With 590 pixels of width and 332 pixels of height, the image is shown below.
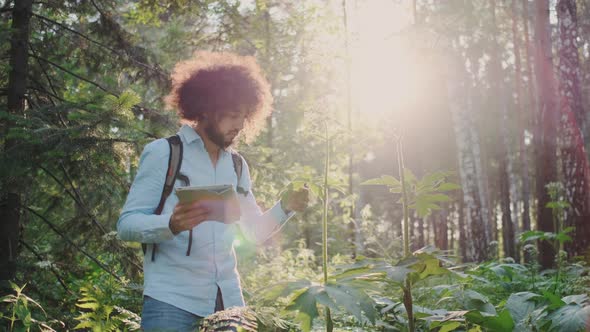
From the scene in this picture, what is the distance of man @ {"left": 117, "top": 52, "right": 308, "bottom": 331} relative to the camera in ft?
9.37

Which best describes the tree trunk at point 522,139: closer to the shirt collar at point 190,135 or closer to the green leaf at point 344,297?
the shirt collar at point 190,135

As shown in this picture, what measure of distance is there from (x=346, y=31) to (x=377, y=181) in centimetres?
1497

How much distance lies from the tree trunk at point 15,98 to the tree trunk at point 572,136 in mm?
7862

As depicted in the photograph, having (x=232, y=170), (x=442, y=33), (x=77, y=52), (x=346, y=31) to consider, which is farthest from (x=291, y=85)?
(x=232, y=170)

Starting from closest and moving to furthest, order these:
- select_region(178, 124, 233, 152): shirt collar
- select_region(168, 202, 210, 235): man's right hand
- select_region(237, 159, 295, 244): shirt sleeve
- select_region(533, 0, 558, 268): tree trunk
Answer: select_region(168, 202, 210, 235): man's right hand, select_region(178, 124, 233, 152): shirt collar, select_region(237, 159, 295, 244): shirt sleeve, select_region(533, 0, 558, 268): tree trunk

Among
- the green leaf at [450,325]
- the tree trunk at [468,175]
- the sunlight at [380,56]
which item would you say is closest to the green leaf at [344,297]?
the green leaf at [450,325]

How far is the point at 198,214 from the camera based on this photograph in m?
2.67

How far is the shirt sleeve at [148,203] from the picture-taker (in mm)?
2787

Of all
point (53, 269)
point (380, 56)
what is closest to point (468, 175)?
point (380, 56)

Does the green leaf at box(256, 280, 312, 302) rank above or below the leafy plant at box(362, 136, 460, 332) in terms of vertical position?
below

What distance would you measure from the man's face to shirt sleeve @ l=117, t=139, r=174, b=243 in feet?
1.06

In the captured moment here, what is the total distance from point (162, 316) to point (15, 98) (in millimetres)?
4359

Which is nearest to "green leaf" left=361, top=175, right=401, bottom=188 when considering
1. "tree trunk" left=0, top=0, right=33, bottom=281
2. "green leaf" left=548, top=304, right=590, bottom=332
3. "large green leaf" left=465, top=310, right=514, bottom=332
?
"large green leaf" left=465, top=310, right=514, bottom=332

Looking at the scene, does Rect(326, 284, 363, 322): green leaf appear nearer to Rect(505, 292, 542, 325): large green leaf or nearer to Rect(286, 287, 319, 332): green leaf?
Rect(286, 287, 319, 332): green leaf
